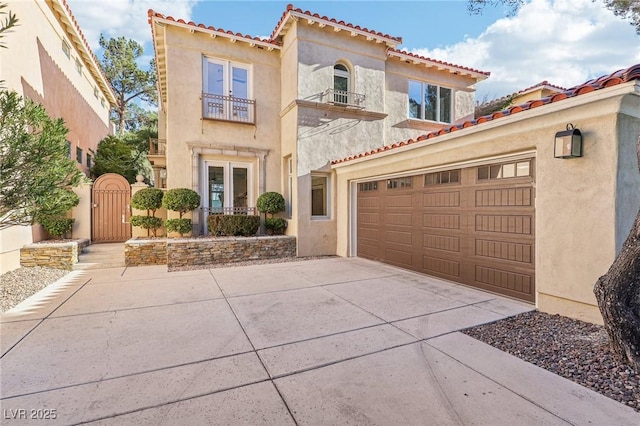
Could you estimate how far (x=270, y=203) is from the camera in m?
10.4

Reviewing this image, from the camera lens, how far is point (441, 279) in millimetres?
7117

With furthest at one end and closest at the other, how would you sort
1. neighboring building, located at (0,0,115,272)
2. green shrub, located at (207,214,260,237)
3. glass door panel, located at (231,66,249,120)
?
glass door panel, located at (231,66,249,120) → green shrub, located at (207,214,260,237) → neighboring building, located at (0,0,115,272)

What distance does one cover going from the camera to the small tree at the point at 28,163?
5127 millimetres

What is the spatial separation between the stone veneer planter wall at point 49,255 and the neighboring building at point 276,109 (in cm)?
319

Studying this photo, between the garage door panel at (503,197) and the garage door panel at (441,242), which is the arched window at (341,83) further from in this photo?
the garage door panel at (503,197)

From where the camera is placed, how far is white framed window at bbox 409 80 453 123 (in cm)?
1275

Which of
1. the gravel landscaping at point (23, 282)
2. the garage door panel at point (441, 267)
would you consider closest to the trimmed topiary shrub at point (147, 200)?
the gravel landscaping at point (23, 282)

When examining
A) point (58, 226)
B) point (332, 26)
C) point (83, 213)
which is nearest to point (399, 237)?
point (332, 26)

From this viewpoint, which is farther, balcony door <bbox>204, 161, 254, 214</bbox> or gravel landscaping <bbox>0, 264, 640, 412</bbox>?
balcony door <bbox>204, 161, 254, 214</bbox>

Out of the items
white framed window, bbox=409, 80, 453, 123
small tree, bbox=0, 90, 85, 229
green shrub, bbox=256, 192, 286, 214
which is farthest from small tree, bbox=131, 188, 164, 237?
white framed window, bbox=409, 80, 453, 123

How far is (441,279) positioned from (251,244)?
5.53m

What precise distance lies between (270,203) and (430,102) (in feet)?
26.5

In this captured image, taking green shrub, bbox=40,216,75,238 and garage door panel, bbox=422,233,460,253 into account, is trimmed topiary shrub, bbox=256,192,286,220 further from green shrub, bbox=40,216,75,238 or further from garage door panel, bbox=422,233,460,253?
green shrub, bbox=40,216,75,238

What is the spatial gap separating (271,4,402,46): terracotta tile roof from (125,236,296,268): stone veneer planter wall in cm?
698
